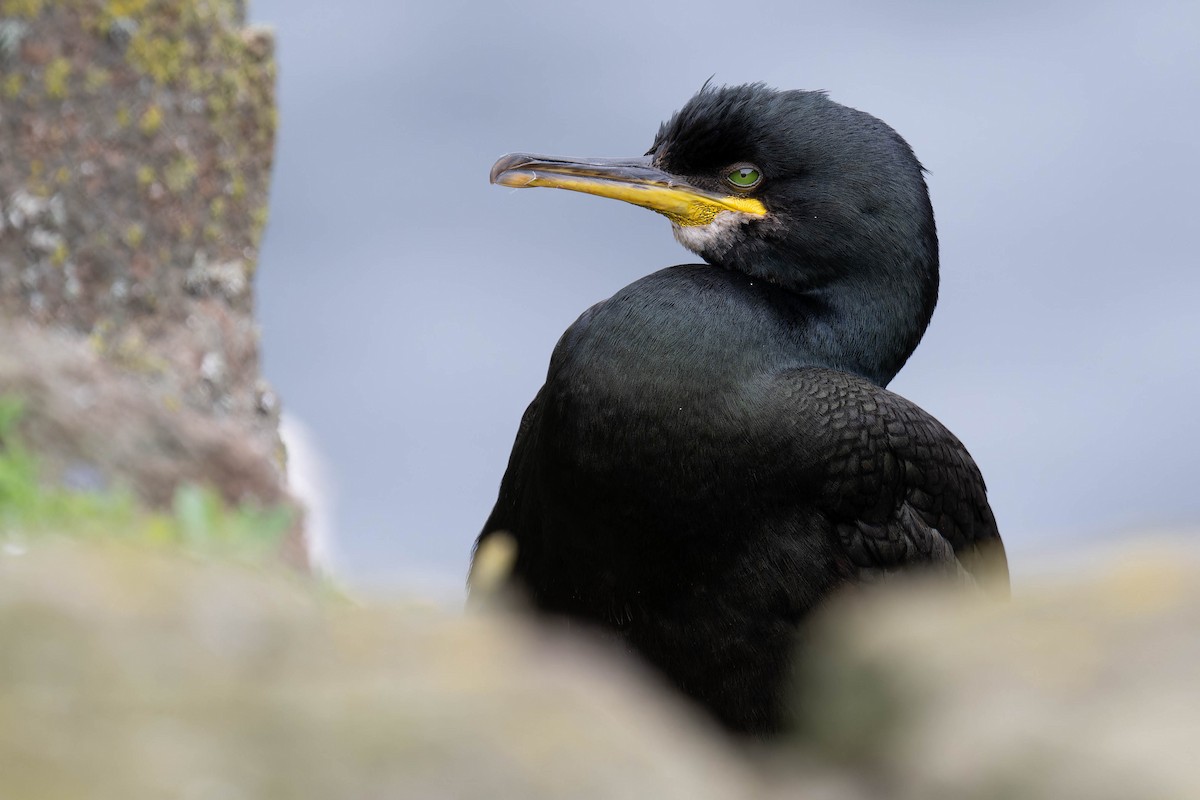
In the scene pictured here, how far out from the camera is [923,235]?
4453mm

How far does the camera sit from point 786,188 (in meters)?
4.43

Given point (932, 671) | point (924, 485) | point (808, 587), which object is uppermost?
point (932, 671)

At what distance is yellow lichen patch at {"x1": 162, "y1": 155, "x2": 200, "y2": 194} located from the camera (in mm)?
6383

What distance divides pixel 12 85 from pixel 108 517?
88.0 inches

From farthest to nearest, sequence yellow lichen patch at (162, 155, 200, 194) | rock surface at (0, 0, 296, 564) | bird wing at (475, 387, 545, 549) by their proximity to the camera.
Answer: yellow lichen patch at (162, 155, 200, 194)
rock surface at (0, 0, 296, 564)
bird wing at (475, 387, 545, 549)

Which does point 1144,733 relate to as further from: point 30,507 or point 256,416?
point 256,416

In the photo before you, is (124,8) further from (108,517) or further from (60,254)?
(108,517)

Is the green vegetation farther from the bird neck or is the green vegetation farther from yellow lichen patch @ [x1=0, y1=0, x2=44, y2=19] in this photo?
the bird neck

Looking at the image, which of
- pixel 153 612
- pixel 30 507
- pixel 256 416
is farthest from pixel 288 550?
pixel 153 612

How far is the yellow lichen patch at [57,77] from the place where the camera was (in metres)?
6.09

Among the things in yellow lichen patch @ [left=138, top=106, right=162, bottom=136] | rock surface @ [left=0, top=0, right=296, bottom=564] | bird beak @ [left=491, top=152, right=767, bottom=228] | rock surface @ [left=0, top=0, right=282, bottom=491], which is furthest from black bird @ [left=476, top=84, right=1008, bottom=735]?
yellow lichen patch @ [left=138, top=106, right=162, bottom=136]

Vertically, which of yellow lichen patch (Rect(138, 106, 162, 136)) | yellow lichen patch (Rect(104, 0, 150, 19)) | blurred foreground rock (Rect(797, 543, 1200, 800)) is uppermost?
blurred foreground rock (Rect(797, 543, 1200, 800))

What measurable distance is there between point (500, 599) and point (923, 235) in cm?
160

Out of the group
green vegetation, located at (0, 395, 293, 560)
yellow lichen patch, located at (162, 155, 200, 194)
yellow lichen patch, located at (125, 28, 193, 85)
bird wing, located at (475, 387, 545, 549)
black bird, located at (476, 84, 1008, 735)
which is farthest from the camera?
yellow lichen patch, located at (162, 155, 200, 194)
